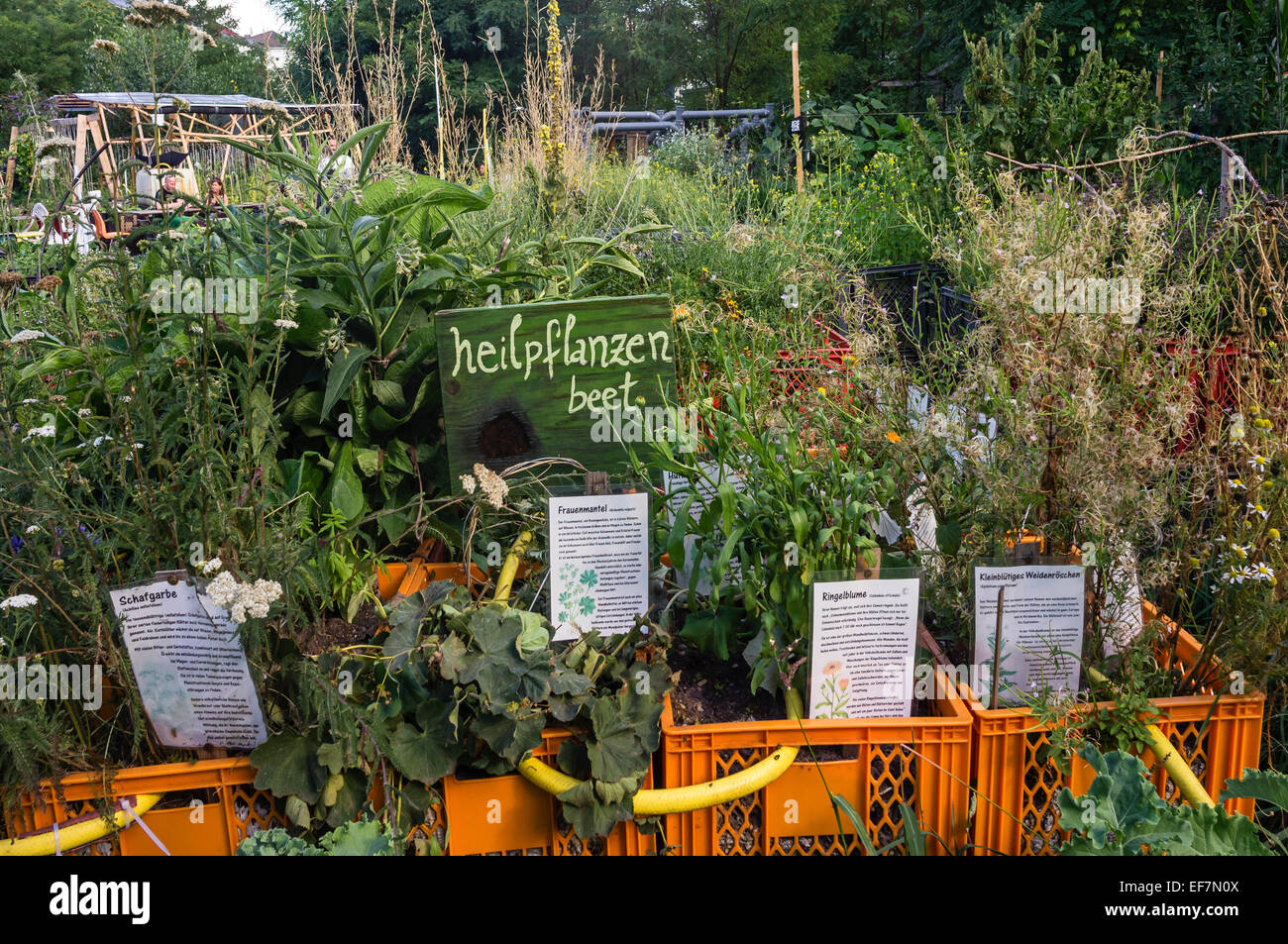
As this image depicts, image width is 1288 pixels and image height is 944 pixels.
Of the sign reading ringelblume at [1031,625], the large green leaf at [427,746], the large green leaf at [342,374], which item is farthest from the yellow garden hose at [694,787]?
the large green leaf at [342,374]

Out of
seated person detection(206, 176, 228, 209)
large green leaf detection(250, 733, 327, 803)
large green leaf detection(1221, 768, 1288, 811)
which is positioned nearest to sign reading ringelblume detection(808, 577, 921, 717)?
large green leaf detection(1221, 768, 1288, 811)

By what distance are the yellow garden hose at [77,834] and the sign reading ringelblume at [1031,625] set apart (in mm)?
1211

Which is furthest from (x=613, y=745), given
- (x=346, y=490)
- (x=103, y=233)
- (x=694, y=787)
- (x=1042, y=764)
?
(x=103, y=233)

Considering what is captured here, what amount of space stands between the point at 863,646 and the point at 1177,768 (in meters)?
0.45

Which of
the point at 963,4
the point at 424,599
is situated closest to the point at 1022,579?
the point at 424,599

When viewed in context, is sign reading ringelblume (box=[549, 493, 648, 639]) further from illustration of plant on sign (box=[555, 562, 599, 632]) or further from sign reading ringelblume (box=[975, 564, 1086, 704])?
sign reading ringelblume (box=[975, 564, 1086, 704])

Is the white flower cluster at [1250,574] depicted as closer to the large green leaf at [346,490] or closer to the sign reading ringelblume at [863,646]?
the sign reading ringelblume at [863,646]

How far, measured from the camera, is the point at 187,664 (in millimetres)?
1332

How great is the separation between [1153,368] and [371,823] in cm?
138

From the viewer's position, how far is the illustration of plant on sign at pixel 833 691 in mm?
1379

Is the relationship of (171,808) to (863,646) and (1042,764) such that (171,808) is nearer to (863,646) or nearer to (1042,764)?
(863,646)

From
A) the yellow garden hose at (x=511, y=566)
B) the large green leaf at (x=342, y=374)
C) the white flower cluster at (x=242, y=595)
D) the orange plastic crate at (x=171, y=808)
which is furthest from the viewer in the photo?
the large green leaf at (x=342, y=374)
